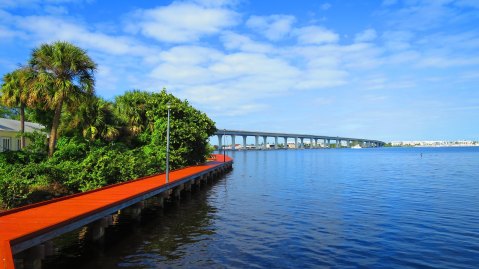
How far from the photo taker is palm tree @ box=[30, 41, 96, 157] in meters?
28.9

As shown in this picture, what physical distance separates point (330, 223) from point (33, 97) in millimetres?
23127

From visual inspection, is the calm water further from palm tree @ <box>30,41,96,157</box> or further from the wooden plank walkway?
palm tree @ <box>30,41,96,157</box>

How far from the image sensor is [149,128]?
42812mm

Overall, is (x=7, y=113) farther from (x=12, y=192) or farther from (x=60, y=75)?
(x=12, y=192)

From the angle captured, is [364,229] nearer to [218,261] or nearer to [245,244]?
[245,244]

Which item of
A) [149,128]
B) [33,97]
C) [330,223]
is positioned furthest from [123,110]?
[330,223]

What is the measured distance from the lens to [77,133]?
34.7 metres

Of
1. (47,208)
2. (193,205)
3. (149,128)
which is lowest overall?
(193,205)

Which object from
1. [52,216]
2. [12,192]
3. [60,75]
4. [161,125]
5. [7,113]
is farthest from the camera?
[7,113]

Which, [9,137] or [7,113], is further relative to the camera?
[7,113]

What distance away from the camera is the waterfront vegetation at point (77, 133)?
23.9m

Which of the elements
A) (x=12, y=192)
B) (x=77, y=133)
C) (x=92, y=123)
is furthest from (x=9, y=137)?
(x=12, y=192)

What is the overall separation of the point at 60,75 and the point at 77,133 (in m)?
6.78

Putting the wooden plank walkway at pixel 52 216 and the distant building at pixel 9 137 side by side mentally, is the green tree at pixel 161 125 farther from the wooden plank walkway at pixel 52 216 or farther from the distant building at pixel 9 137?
the wooden plank walkway at pixel 52 216
